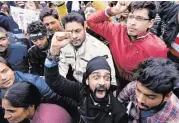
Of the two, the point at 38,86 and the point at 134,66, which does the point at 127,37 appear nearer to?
the point at 134,66

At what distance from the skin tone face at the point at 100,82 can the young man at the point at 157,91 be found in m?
0.28

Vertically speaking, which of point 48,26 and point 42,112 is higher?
point 48,26

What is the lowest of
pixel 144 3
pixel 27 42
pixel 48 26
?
pixel 27 42

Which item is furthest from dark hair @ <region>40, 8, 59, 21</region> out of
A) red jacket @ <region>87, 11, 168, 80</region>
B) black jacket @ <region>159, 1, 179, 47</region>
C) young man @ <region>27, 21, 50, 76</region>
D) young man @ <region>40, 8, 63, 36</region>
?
black jacket @ <region>159, 1, 179, 47</region>

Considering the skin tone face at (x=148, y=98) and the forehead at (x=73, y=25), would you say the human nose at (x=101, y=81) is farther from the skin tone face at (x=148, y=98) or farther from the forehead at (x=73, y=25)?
the forehead at (x=73, y=25)

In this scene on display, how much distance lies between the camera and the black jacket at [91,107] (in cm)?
221

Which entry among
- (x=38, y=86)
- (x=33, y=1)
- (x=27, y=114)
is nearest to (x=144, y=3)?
(x=38, y=86)

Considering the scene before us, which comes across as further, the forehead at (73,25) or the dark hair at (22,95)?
the forehead at (73,25)

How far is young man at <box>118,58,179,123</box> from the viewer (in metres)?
1.98

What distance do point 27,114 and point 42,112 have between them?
4.9 inches

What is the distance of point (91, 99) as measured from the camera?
229cm

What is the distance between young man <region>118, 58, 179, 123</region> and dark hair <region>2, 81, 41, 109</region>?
82 cm

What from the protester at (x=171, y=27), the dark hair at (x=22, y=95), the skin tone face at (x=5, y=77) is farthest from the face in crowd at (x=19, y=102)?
the protester at (x=171, y=27)

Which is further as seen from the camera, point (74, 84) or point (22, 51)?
point (22, 51)
